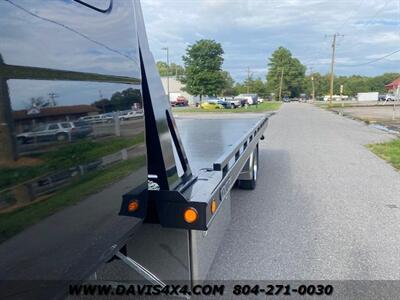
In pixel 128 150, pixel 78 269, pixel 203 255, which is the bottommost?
pixel 203 255

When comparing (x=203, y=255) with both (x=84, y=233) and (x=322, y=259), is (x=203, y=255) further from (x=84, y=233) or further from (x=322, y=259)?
(x=322, y=259)

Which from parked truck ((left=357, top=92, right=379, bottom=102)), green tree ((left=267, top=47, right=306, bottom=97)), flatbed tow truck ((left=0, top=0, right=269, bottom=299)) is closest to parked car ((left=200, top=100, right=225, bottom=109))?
flatbed tow truck ((left=0, top=0, right=269, bottom=299))

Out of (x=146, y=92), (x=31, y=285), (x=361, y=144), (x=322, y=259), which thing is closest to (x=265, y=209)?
(x=322, y=259)

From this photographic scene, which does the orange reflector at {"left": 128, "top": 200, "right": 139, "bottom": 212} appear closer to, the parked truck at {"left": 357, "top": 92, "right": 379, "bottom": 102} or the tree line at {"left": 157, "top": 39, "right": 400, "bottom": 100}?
the tree line at {"left": 157, "top": 39, "right": 400, "bottom": 100}

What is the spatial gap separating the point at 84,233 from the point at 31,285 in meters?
0.34

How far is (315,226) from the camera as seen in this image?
4523 millimetres

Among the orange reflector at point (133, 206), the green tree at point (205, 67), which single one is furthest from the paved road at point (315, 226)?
the green tree at point (205, 67)

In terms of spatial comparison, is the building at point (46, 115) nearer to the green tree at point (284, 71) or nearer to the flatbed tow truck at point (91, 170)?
the flatbed tow truck at point (91, 170)

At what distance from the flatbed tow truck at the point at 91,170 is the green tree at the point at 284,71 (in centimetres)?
10066

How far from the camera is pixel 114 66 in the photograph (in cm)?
187

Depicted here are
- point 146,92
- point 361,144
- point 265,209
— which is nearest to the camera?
point 146,92

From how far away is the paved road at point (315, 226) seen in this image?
3.44 metres

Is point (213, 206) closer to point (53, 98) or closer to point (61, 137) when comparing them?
point (61, 137)

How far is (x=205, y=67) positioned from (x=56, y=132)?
142ft
